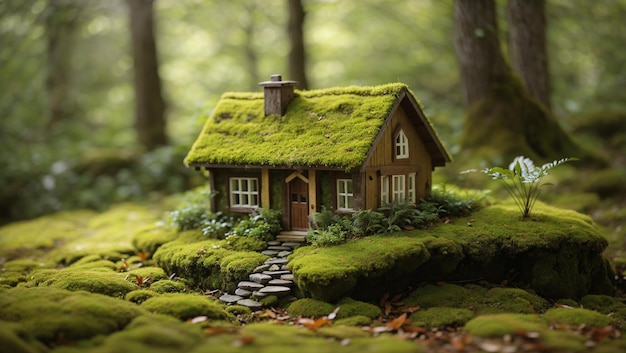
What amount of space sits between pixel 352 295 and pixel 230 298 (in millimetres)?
2391

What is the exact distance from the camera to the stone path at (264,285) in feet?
36.1

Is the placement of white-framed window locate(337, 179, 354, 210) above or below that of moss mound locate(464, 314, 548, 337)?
above

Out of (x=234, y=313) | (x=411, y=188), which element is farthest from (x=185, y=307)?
(x=411, y=188)

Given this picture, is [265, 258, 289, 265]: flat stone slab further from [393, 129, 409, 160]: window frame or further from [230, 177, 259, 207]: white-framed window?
[393, 129, 409, 160]: window frame

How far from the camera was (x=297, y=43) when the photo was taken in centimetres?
2123

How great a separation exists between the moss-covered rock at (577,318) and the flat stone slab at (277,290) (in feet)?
15.3

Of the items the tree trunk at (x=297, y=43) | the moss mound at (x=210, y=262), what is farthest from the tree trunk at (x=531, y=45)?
the moss mound at (x=210, y=262)

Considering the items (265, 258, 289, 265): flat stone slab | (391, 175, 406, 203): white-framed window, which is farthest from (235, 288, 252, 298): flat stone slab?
(391, 175, 406, 203): white-framed window

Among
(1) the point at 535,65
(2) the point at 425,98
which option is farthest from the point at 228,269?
(2) the point at 425,98

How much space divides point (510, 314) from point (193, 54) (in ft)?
91.6

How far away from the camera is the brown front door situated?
13461mm

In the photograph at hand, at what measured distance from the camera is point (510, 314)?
9883mm

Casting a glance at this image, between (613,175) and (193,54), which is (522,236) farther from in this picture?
(193,54)

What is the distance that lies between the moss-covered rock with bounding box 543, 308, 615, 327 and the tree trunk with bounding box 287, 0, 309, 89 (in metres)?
13.2
